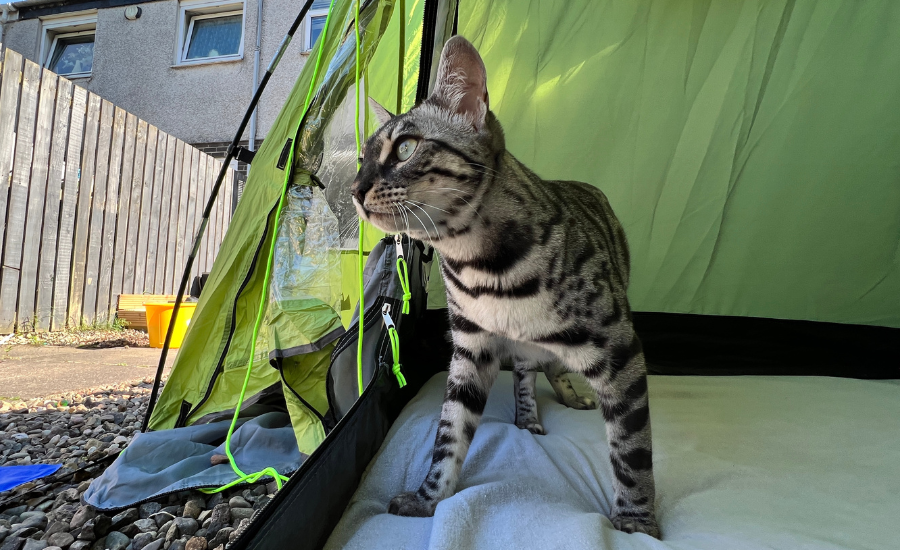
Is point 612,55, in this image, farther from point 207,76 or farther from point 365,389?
point 207,76

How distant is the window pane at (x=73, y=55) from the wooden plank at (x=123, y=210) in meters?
4.37

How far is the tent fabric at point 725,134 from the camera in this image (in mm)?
2117

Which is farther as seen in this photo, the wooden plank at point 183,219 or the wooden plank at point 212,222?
the wooden plank at point 212,222

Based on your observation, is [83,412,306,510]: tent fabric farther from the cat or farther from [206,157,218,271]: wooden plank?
[206,157,218,271]: wooden plank

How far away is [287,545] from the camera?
810mm

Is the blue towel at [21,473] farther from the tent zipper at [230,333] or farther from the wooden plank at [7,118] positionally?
the wooden plank at [7,118]

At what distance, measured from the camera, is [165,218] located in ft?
15.5

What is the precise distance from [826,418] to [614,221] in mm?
1006

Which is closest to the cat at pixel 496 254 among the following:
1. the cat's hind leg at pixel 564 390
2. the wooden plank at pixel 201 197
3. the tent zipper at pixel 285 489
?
the tent zipper at pixel 285 489

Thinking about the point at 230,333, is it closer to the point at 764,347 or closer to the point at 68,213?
the point at 764,347

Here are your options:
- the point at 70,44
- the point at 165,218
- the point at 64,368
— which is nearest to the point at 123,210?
the point at 165,218

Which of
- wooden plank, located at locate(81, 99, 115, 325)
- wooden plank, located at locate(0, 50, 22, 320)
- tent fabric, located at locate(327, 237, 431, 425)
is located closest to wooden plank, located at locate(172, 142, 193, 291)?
wooden plank, located at locate(81, 99, 115, 325)

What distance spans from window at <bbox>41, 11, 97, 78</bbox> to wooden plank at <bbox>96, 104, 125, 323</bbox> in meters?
4.23

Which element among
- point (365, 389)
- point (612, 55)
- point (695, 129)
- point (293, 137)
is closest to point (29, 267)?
point (293, 137)
